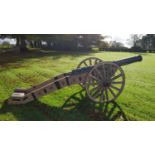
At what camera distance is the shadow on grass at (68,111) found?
3652mm

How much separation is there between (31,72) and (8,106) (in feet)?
11.8

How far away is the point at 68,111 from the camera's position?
3.88 metres

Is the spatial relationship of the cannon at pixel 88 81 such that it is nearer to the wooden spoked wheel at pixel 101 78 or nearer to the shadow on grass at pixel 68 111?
the wooden spoked wheel at pixel 101 78

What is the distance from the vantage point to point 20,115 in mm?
3666

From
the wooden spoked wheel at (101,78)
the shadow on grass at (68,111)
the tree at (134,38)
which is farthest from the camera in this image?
the tree at (134,38)

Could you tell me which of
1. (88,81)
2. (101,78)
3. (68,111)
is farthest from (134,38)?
(68,111)

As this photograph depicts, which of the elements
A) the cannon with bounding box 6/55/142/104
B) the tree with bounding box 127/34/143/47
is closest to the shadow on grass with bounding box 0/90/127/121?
the cannon with bounding box 6/55/142/104

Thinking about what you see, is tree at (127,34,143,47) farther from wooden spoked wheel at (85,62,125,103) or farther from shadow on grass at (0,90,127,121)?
shadow on grass at (0,90,127,121)

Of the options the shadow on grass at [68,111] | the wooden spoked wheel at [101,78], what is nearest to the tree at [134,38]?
the wooden spoked wheel at [101,78]

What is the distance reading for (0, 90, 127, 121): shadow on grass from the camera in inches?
144

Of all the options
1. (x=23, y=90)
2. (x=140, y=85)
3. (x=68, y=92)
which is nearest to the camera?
(x=23, y=90)

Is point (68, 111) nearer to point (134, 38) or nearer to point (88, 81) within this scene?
point (88, 81)
